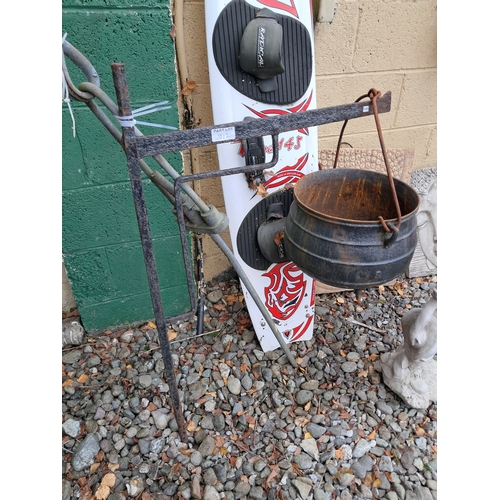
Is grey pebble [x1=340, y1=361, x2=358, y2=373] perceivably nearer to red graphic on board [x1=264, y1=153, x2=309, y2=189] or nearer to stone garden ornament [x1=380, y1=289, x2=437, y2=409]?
stone garden ornament [x1=380, y1=289, x2=437, y2=409]

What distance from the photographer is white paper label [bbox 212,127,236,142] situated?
101cm

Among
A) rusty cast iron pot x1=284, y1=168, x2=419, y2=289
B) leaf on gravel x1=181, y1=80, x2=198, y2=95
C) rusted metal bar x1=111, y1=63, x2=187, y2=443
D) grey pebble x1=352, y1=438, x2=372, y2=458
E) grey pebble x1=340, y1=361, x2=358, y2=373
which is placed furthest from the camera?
grey pebble x1=340, y1=361, x2=358, y2=373

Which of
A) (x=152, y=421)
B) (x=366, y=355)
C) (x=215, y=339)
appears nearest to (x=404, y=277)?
(x=366, y=355)

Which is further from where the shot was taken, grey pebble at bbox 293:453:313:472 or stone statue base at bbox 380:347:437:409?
stone statue base at bbox 380:347:437:409

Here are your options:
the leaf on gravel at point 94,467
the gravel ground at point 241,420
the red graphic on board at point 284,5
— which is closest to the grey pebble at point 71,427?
the gravel ground at point 241,420

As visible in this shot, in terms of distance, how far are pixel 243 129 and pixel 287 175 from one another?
0.67 m

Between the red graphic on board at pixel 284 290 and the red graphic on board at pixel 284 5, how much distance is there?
1.01 meters

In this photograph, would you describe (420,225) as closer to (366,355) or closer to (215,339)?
(366,355)

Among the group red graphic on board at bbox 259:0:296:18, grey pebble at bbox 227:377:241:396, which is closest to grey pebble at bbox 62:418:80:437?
grey pebble at bbox 227:377:241:396

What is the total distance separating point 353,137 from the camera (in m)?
2.02

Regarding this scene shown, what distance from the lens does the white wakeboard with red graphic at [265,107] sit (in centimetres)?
140

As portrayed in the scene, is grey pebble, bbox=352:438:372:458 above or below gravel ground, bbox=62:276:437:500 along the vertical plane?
below

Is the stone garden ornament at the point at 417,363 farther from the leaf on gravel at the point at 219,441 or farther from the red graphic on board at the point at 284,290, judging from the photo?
the leaf on gravel at the point at 219,441

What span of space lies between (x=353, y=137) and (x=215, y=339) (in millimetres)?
1247
